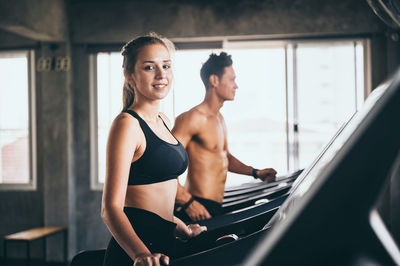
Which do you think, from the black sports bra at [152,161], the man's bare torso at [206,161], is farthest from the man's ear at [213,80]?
the black sports bra at [152,161]

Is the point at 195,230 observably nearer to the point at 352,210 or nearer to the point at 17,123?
the point at 352,210

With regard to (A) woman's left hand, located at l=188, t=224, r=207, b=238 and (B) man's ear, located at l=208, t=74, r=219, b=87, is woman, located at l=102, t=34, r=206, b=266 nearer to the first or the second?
(A) woman's left hand, located at l=188, t=224, r=207, b=238

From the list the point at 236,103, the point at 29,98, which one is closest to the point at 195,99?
the point at 236,103

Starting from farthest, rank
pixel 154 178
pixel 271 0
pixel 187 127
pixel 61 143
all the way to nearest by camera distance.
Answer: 1. pixel 61 143
2. pixel 271 0
3. pixel 187 127
4. pixel 154 178

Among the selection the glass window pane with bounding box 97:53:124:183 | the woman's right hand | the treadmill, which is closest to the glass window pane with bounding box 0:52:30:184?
the glass window pane with bounding box 97:53:124:183

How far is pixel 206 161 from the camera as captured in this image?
2.33m

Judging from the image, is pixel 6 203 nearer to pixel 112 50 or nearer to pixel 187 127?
pixel 112 50

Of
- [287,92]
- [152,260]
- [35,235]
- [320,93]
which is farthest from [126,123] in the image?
[320,93]

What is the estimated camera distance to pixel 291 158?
4766 mm

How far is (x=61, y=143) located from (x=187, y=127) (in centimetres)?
304

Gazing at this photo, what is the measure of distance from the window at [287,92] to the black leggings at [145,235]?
3.70 metres

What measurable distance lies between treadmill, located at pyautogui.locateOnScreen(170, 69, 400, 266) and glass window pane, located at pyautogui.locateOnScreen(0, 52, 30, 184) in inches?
211

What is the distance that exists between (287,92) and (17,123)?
353cm

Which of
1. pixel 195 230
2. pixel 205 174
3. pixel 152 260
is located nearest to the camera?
pixel 152 260
